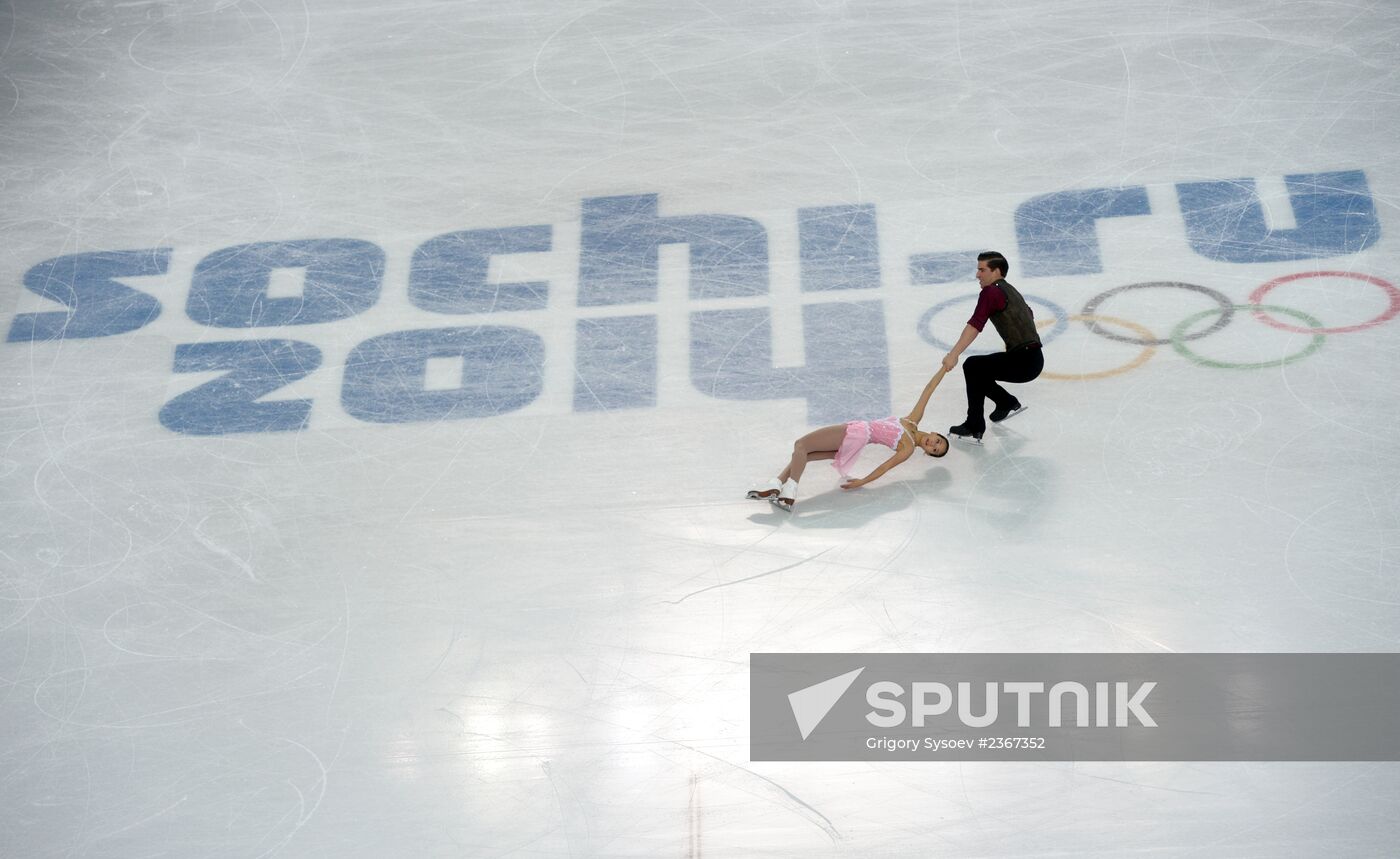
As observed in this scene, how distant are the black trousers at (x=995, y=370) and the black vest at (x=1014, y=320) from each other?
56 millimetres

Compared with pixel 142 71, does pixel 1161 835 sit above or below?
below

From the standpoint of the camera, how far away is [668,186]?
1141 cm

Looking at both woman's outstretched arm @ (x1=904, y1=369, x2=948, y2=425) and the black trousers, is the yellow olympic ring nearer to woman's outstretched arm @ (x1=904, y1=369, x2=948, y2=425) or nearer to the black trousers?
the black trousers

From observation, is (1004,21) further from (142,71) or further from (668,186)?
(142,71)

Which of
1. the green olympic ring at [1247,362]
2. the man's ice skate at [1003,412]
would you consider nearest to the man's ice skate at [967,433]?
the man's ice skate at [1003,412]

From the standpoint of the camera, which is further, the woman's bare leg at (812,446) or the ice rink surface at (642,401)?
the woman's bare leg at (812,446)

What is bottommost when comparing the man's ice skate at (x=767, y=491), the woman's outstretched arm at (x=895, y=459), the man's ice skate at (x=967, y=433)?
the man's ice skate at (x=767, y=491)

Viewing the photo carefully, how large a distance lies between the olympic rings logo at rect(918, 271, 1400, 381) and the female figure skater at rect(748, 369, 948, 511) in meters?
1.09

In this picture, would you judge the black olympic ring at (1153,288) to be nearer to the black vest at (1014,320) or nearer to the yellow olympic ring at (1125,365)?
the yellow olympic ring at (1125,365)

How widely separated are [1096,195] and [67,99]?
8446mm

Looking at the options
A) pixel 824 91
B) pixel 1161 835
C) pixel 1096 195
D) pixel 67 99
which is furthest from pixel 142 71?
pixel 1161 835

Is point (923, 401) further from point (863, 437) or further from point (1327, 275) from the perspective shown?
point (1327, 275)

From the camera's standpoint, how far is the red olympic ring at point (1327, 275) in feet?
31.3

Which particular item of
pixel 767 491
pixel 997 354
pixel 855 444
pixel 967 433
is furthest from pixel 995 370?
pixel 767 491
